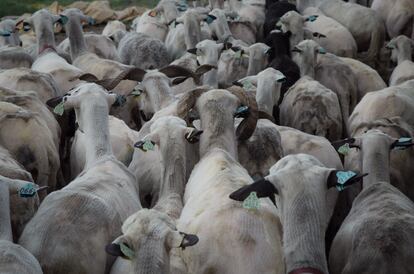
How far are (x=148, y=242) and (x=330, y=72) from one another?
6.57 metres

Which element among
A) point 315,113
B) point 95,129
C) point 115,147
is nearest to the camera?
point 95,129

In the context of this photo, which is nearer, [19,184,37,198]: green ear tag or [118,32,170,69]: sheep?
[19,184,37,198]: green ear tag

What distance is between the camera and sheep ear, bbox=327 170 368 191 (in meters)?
5.65

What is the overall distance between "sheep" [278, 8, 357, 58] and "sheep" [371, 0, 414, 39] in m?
0.94

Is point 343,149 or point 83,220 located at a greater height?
point 83,220

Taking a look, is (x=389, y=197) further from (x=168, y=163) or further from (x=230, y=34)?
(x=230, y=34)

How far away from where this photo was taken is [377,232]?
582 centimetres

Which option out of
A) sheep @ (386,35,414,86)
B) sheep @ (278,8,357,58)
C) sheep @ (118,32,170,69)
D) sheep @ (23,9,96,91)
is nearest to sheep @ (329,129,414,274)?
sheep @ (23,9,96,91)

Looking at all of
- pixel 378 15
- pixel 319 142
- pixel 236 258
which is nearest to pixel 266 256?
pixel 236 258

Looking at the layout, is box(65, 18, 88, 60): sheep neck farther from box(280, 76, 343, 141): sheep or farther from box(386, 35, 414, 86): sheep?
box(386, 35, 414, 86): sheep

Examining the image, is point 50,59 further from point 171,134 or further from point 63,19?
point 171,134

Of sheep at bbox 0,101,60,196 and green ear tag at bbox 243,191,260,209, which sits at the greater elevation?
green ear tag at bbox 243,191,260,209

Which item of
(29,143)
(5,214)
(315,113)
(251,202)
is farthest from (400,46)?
(5,214)

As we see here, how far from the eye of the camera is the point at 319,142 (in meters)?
8.38
